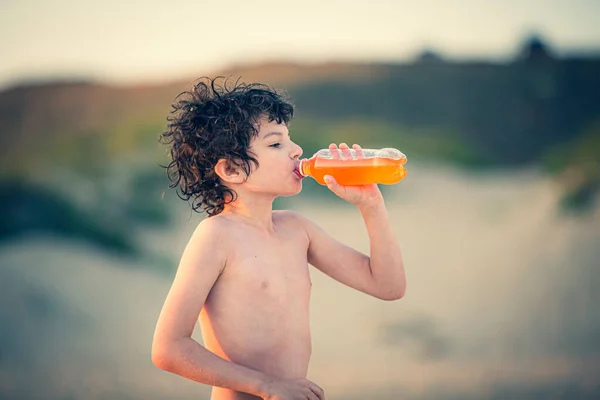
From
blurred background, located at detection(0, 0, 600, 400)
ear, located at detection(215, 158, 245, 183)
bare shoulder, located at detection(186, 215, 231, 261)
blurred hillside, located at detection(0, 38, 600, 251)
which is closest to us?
bare shoulder, located at detection(186, 215, 231, 261)

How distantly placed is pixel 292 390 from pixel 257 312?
0.65 ft

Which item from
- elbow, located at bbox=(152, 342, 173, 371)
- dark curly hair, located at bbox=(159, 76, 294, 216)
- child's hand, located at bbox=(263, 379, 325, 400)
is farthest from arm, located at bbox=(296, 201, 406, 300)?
elbow, located at bbox=(152, 342, 173, 371)

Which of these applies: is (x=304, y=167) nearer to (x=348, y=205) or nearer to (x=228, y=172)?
(x=228, y=172)

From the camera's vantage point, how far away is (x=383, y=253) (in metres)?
1.65

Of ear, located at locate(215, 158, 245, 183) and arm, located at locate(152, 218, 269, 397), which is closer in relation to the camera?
arm, located at locate(152, 218, 269, 397)

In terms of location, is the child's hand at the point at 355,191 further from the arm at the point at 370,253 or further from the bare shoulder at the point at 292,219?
the bare shoulder at the point at 292,219

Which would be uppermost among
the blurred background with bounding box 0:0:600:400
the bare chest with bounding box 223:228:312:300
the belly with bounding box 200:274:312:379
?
the blurred background with bounding box 0:0:600:400

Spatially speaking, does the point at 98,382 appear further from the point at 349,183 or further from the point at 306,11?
the point at 349,183

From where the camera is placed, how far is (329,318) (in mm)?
4121

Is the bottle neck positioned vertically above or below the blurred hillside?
below

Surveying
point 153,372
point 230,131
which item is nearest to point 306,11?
point 153,372

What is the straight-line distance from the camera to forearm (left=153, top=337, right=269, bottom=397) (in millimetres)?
1409

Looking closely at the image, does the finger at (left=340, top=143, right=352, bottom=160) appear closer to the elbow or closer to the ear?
the ear

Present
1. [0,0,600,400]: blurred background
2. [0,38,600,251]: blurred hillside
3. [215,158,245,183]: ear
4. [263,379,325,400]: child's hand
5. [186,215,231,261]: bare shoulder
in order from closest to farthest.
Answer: [263,379,325,400]: child's hand → [186,215,231,261]: bare shoulder → [215,158,245,183]: ear → [0,0,600,400]: blurred background → [0,38,600,251]: blurred hillside
